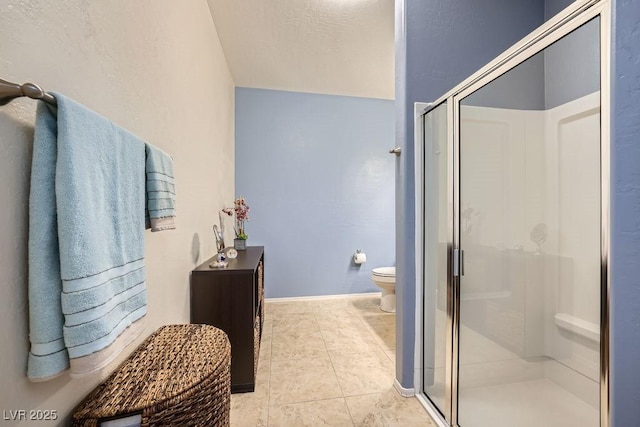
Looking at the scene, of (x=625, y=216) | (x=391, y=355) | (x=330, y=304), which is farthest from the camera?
(x=330, y=304)

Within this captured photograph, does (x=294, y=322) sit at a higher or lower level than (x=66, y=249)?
lower

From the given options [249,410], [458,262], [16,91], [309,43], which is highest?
[309,43]

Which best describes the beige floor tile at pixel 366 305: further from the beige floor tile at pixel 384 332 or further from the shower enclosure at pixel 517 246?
the shower enclosure at pixel 517 246

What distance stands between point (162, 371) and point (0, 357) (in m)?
0.42

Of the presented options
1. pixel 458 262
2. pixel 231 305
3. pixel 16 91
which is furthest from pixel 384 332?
pixel 16 91

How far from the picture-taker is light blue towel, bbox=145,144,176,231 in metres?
0.97

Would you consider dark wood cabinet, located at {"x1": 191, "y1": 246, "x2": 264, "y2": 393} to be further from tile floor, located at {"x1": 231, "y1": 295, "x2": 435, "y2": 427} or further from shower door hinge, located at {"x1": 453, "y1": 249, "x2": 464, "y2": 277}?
shower door hinge, located at {"x1": 453, "y1": 249, "x2": 464, "y2": 277}

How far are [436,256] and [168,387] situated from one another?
1426mm

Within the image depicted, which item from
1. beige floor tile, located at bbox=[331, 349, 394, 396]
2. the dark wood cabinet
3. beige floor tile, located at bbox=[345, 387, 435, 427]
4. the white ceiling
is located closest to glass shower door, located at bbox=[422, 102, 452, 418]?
beige floor tile, located at bbox=[345, 387, 435, 427]

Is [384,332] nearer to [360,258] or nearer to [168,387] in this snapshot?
[360,258]

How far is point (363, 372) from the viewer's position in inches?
74.0

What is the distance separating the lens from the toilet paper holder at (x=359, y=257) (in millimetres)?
3395

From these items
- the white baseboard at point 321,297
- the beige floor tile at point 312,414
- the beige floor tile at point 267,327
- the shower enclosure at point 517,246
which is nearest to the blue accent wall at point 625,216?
the shower enclosure at point 517,246

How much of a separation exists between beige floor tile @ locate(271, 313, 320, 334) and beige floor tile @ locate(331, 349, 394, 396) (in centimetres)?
59
